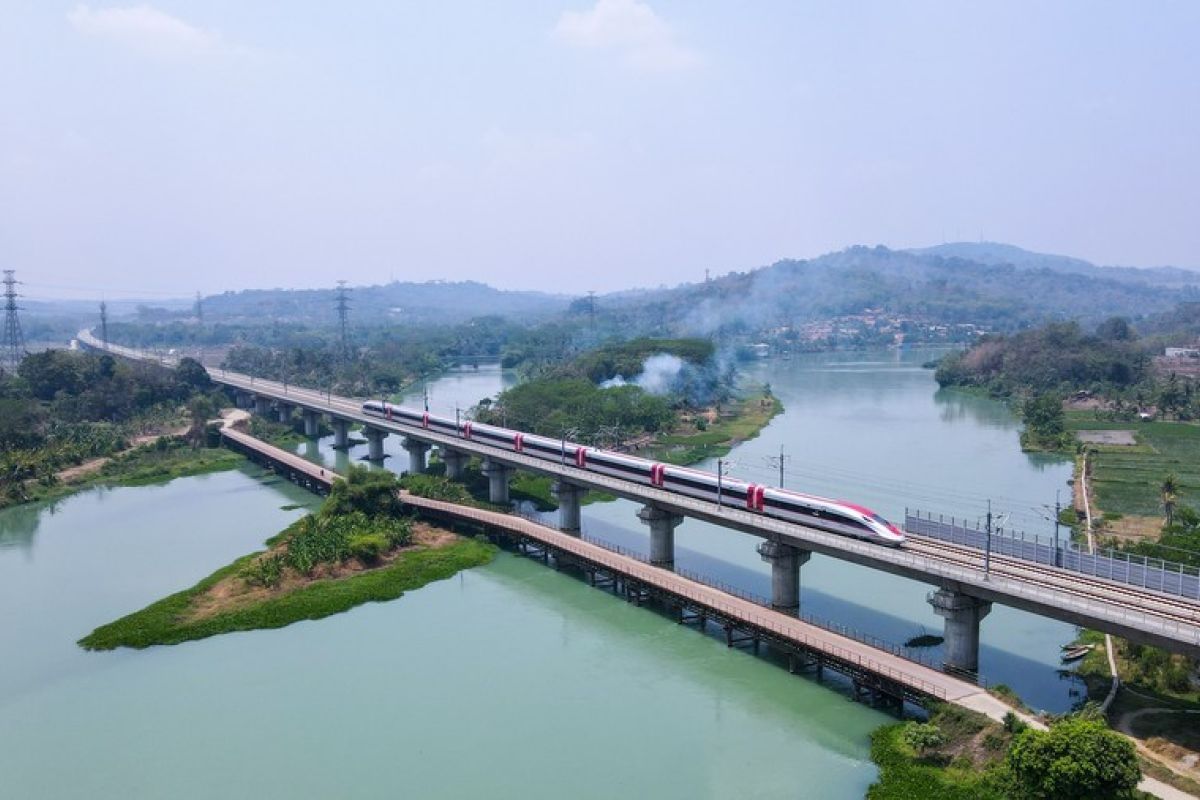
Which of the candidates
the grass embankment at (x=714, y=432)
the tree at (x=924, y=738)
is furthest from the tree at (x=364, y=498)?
the tree at (x=924, y=738)

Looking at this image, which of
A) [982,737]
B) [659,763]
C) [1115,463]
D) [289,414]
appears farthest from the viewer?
[289,414]

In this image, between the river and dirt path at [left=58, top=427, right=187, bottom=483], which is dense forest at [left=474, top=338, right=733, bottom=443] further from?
dirt path at [left=58, top=427, right=187, bottom=483]

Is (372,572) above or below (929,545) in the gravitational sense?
below

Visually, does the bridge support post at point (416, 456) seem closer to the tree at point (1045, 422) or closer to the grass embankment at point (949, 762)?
the grass embankment at point (949, 762)

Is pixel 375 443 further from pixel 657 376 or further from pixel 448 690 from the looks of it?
pixel 448 690

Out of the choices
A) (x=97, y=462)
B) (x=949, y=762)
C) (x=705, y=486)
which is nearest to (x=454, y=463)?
(x=705, y=486)

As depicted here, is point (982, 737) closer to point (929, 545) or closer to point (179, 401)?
point (929, 545)

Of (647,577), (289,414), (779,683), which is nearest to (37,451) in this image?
(289,414)
